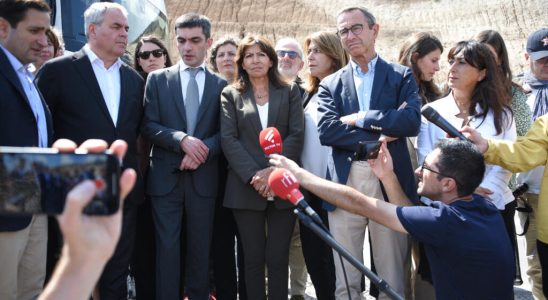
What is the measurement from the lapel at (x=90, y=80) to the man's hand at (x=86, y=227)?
9.35 ft

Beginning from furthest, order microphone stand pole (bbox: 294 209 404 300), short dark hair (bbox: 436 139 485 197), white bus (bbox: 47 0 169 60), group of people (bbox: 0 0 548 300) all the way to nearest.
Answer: white bus (bbox: 47 0 169 60) → group of people (bbox: 0 0 548 300) → short dark hair (bbox: 436 139 485 197) → microphone stand pole (bbox: 294 209 404 300)

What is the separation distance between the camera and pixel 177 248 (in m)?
4.37

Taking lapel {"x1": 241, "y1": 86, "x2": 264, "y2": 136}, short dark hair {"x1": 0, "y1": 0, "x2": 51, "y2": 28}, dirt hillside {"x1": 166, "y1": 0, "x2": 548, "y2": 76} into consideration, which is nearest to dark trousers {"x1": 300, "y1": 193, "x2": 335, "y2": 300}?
lapel {"x1": 241, "y1": 86, "x2": 264, "y2": 136}

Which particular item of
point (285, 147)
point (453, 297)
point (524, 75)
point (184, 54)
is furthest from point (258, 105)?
point (524, 75)

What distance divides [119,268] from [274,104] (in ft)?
5.25

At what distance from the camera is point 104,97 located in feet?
13.5

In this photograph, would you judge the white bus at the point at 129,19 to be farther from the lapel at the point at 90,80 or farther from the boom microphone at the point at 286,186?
the boom microphone at the point at 286,186

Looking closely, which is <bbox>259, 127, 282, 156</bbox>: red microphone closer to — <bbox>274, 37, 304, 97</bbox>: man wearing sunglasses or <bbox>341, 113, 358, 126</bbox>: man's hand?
<bbox>341, 113, 358, 126</bbox>: man's hand

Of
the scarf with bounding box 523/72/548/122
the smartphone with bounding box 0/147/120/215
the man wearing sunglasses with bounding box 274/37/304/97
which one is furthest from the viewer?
the man wearing sunglasses with bounding box 274/37/304/97

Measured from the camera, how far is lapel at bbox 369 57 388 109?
4156mm

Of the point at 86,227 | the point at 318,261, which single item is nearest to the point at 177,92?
the point at 318,261

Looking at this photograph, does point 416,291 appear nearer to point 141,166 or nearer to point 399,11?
point 141,166

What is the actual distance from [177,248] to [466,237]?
219 cm

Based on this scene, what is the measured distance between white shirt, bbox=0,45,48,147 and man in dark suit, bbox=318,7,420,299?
70.1 inches
